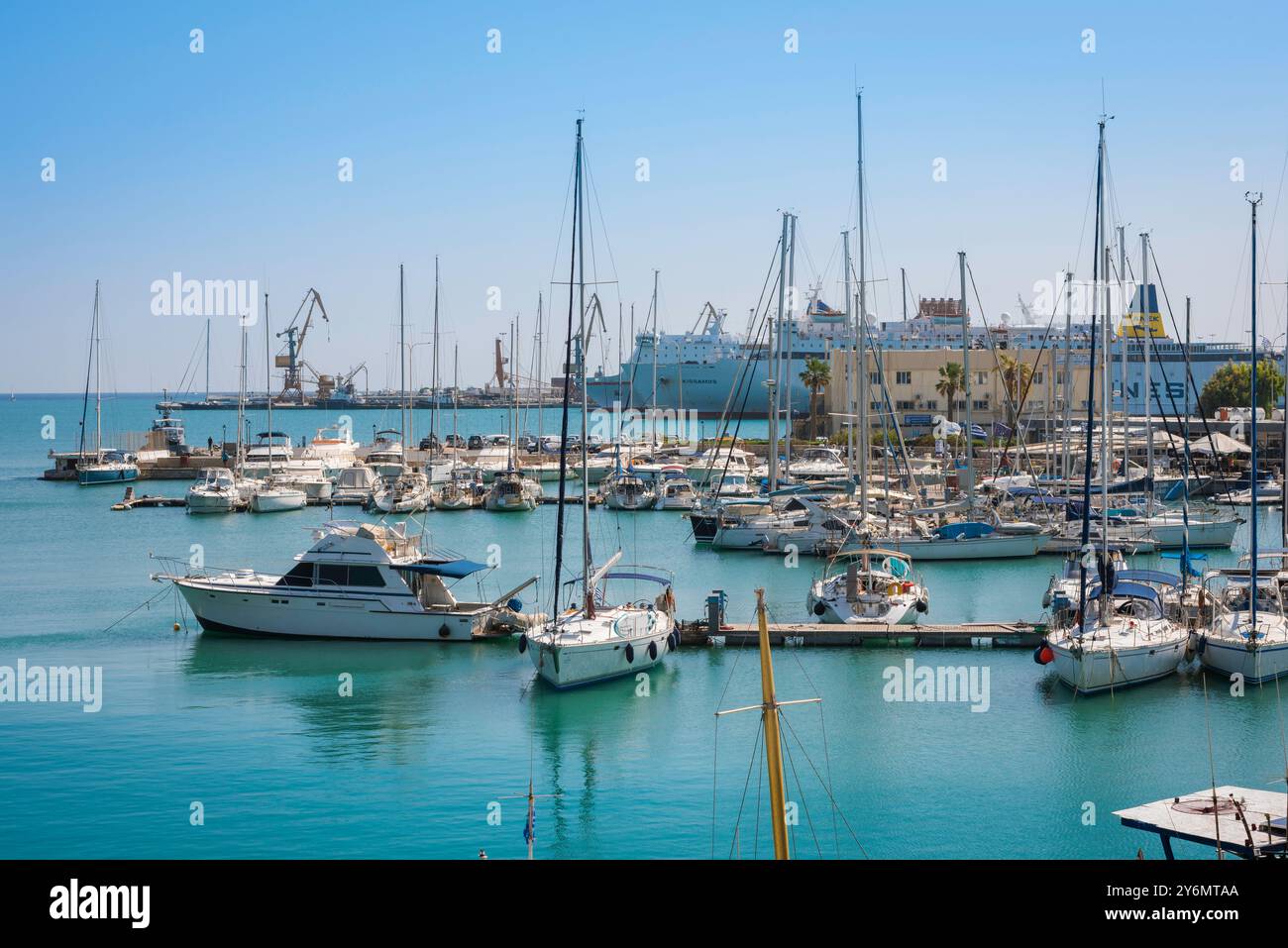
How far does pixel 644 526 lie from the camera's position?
173 ft

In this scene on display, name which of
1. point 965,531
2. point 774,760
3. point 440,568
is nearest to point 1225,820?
point 774,760

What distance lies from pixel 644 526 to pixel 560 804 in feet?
110

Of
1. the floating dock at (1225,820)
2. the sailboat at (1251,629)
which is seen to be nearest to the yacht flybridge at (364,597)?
the sailboat at (1251,629)

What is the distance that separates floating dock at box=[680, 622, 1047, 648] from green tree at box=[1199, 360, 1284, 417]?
1999 inches

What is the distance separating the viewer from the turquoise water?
18.0m

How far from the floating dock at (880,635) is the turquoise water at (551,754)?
0.52 metres

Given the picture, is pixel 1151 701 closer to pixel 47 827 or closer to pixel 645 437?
pixel 47 827

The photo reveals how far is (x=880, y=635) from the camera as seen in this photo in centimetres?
2920

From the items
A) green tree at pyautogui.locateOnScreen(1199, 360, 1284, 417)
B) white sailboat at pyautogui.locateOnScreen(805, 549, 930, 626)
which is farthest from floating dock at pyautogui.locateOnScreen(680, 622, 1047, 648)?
green tree at pyautogui.locateOnScreen(1199, 360, 1284, 417)

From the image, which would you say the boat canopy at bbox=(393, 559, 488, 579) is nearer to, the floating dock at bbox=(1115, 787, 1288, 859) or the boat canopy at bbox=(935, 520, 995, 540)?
the boat canopy at bbox=(935, 520, 995, 540)

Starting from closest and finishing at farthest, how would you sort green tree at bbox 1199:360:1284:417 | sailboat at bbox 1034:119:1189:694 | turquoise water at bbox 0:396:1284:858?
turquoise water at bbox 0:396:1284:858, sailboat at bbox 1034:119:1189:694, green tree at bbox 1199:360:1284:417

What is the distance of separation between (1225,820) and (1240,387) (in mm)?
77622

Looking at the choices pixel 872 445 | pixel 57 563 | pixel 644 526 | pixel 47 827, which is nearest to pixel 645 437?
pixel 872 445
